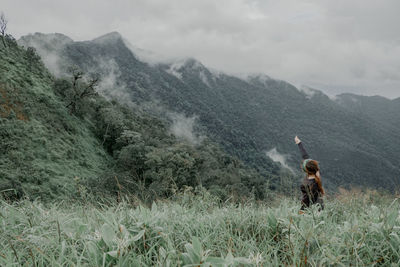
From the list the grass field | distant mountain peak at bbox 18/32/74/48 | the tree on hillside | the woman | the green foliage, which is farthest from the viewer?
distant mountain peak at bbox 18/32/74/48

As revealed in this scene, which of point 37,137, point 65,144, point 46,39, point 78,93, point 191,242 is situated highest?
point 46,39

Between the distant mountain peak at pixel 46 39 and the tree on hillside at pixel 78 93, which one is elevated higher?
the distant mountain peak at pixel 46 39

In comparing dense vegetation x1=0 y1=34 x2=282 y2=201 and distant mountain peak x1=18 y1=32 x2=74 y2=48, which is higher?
distant mountain peak x1=18 y1=32 x2=74 y2=48

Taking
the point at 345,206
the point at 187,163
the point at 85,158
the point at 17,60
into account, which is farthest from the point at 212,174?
the point at 17,60

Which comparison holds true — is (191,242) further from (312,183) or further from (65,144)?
(65,144)

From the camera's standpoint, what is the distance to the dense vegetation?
69.5 feet

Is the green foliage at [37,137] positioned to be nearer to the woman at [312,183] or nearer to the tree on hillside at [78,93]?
the tree on hillside at [78,93]

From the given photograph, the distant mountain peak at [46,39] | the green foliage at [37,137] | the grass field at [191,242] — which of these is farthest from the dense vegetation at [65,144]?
the distant mountain peak at [46,39]

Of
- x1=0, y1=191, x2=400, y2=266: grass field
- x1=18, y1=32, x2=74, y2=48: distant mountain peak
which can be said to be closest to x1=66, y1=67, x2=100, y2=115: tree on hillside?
x1=0, y1=191, x2=400, y2=266: grass field

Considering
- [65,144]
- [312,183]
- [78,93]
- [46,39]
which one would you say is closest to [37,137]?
[65,144]

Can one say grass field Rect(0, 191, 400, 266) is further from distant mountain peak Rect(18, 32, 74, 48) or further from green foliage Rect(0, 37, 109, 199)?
distant mountain peak Rect(18, 32, 74, 48)

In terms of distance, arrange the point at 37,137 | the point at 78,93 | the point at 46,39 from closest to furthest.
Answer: the point at 37,137 < the point at 78,93 < the point at 46,39

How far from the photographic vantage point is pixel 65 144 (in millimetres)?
29328

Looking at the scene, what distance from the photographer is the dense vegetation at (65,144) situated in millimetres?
21188
